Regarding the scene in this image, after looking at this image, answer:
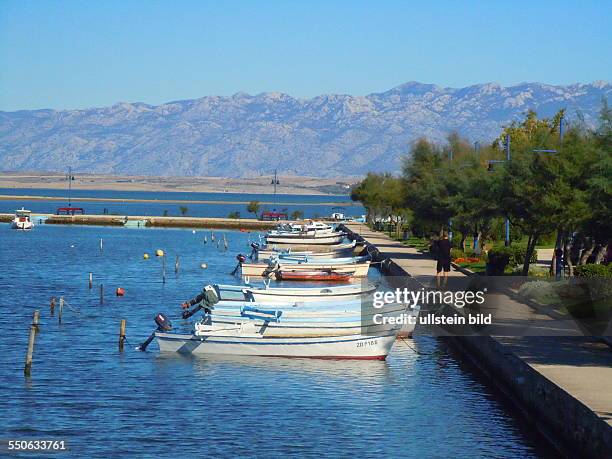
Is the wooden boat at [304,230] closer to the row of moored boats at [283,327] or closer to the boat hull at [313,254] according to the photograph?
the boat hull at [313,254]

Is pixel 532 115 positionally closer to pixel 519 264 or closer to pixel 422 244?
pixel 422 244

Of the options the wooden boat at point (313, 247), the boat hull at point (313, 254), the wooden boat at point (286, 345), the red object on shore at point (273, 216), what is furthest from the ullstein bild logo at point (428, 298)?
the red object on shore at point (273, 216)

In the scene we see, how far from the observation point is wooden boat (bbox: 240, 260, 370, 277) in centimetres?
6650

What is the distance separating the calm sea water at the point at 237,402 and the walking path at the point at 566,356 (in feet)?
4.86

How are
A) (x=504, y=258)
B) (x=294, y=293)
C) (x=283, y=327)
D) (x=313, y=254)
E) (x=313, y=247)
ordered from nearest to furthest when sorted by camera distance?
(x=283, y=327)
(x=294, y=293)
(x=504, y=258)
(x=313, y=254)
(x=313, y=247)

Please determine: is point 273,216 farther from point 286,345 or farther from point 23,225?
point 286,345

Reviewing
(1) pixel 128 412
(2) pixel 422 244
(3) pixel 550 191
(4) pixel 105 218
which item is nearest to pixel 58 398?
(1) pixel 128 412

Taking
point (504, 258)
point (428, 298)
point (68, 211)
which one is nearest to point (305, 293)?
point (428, 298)

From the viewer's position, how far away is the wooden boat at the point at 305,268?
66500mm

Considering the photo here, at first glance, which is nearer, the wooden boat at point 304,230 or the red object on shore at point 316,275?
the red object on shore at point 316,275

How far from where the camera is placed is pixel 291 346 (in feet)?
115

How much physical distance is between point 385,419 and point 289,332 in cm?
856

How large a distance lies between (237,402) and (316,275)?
3664cm

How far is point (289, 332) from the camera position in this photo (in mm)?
35844
